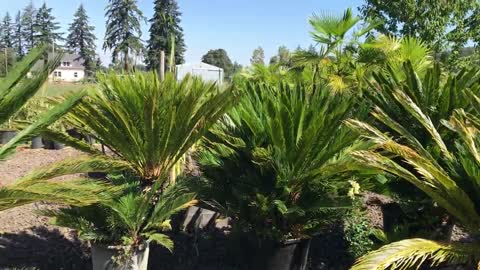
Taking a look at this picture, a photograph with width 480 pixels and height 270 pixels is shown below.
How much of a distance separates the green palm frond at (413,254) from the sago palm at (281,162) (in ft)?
2.91

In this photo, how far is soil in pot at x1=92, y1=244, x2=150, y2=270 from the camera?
4.14 meters

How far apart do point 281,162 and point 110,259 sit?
1.71m

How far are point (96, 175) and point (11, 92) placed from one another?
18.1 feet

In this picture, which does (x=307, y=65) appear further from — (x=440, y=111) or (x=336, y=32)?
(x=440, y=111)

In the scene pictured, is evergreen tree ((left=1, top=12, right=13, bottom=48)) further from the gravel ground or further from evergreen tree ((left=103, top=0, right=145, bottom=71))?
the gravel ground

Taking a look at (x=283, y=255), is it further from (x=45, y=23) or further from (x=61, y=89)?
(x=45, y=23)

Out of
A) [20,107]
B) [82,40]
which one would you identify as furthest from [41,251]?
[82,40]

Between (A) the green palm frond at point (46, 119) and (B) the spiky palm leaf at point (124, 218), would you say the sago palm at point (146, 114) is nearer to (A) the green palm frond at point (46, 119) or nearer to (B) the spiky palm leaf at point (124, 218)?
(B) the spiky palm leaf at point (124, 218)

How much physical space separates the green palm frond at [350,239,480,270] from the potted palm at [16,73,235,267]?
1.76 m

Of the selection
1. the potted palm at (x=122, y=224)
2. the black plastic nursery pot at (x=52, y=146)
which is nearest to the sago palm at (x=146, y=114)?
the potted palm at (x=122, y=224)

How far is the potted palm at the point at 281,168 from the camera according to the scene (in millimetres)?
4344

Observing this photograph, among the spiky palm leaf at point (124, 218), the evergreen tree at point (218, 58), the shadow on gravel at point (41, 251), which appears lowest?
the shadow on gravel at point (41, 251)

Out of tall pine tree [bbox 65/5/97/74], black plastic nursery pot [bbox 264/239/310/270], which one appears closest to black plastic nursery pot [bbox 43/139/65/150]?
black plastic nursery pot [bbox 264/239/310/270]

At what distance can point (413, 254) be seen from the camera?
341 centimetres
